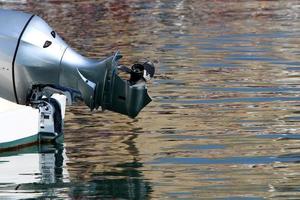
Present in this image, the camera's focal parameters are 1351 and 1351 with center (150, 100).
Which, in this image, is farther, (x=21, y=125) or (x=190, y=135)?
(x=190, y=135)

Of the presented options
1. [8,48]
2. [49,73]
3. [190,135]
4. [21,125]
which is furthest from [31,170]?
[190,135]

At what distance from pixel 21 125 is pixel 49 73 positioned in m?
1.13

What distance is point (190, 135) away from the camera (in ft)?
81.7

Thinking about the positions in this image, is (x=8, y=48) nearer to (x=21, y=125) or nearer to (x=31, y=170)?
(x=21, y=125)

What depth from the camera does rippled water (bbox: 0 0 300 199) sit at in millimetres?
19938

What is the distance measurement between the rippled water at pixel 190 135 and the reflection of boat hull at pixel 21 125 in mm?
232

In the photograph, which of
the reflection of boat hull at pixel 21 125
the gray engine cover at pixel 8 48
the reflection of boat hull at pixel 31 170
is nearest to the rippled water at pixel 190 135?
the reflection of boat hull at pixel 31 170

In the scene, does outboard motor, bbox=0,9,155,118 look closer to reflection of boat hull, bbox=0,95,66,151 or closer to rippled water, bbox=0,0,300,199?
reflection of boat hull, bbox=0,95,66,151

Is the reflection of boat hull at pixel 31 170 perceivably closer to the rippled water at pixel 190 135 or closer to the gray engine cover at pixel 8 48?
the rippled water at pixel 190 135

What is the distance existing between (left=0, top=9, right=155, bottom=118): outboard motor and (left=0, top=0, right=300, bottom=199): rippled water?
3.21 feet

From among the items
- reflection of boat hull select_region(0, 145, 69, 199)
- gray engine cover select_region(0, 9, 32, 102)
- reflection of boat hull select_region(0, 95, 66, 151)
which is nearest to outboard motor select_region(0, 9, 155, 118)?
gray engine cover select_region(0, 9, 32, 102)

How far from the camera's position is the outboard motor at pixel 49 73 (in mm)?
22453

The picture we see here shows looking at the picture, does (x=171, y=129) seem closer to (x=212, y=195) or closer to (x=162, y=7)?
(x=212, y=195)

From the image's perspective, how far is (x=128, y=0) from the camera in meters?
75.6
